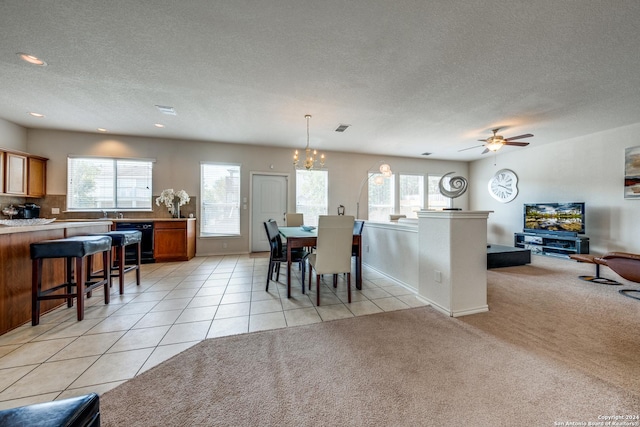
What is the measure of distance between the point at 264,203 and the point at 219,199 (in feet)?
3.58

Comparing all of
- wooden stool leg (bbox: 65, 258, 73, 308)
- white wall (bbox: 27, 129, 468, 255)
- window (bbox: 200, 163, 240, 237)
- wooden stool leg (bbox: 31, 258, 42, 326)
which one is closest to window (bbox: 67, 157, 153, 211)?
white wall (bbox: 27, 129, 468, 255)

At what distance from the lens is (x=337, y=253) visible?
106 inches

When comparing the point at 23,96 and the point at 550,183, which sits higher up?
the point at 23,96

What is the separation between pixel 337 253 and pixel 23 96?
16.6 feet

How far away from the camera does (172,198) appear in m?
5.10

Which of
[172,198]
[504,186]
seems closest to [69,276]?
[172,198]

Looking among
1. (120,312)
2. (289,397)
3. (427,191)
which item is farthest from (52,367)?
(427,191)

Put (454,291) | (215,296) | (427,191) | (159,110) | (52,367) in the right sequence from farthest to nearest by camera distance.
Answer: (427,191) → (159,110) → (215,296) → (454,291) → (52,367)

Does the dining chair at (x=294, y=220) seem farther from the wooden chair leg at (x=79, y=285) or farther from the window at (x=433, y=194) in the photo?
the window at (x=433, y=194)

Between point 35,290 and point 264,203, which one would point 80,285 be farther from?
point 264,203

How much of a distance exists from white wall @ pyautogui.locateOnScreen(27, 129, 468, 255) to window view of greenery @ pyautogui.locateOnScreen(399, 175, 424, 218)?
68cm

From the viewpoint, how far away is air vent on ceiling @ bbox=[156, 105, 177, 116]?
12.1ft

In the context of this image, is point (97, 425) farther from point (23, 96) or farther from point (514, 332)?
point (23, 96)

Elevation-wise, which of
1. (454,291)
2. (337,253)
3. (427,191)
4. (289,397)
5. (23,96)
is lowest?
(289,397)
